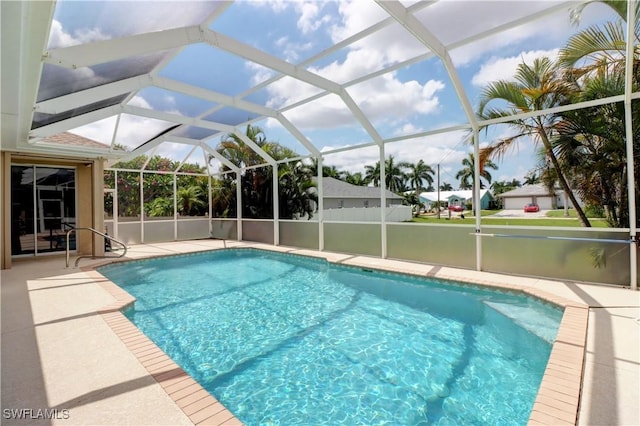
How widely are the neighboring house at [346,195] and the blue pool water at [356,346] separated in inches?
601

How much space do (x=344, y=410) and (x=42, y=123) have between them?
9.20 meters

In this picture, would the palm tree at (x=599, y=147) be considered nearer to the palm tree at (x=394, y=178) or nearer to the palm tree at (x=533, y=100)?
the palm tree at (x=533, y=100)

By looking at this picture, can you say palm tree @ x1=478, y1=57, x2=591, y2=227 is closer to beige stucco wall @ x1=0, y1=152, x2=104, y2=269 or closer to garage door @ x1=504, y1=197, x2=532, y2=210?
garage door @ x1=504, y1=197, x2=532, y2=210

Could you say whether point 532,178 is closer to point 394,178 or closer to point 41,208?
point 41,208

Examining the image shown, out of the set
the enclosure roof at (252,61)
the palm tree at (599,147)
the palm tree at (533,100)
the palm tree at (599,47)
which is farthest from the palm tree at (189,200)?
the palm tree at (599,47)

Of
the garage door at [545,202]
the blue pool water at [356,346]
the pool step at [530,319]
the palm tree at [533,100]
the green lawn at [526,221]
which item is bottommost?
the blue pool water at [356,346]

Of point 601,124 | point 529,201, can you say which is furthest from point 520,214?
point 601,124

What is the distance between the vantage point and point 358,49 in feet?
21.9

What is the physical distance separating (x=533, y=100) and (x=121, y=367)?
28.5 ft

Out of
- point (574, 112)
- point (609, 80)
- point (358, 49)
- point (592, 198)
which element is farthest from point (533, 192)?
point (358, 49)

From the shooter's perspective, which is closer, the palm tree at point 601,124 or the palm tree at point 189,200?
the palm tree at point 601,124

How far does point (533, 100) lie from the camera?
6801 mm

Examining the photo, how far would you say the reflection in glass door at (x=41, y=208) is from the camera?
33.3 ft

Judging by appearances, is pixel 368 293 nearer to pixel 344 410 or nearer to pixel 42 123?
pixel 344 410
